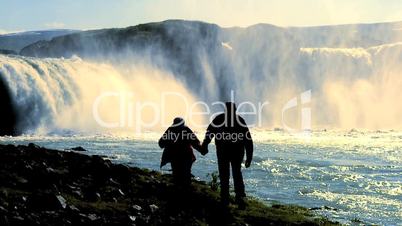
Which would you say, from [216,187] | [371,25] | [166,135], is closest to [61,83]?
[216,187]

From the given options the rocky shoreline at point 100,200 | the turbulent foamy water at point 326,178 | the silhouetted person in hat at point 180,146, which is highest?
the silhouetted person in hat at point 180,146

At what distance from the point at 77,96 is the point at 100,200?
5164 cm

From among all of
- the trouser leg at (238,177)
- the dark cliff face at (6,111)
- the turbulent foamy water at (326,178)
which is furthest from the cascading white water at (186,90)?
the trouser leg at (238,177)

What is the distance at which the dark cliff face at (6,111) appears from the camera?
5543 centimetres

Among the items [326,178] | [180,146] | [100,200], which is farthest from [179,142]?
[326,178]

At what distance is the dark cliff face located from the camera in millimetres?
55431

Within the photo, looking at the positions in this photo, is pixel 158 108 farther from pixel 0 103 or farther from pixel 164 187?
pixel 164 187

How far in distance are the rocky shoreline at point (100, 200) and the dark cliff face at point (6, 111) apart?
3983 cm

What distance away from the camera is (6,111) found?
56281mm

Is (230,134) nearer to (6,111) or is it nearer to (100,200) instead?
(100,200)

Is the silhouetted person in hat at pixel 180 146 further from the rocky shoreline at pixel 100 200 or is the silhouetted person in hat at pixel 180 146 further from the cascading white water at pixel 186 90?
the cascading white water at pixel 186 90

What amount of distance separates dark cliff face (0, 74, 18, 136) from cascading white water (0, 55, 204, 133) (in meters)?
0.39

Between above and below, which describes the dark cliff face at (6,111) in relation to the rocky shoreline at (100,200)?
above

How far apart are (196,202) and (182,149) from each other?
1188mm
